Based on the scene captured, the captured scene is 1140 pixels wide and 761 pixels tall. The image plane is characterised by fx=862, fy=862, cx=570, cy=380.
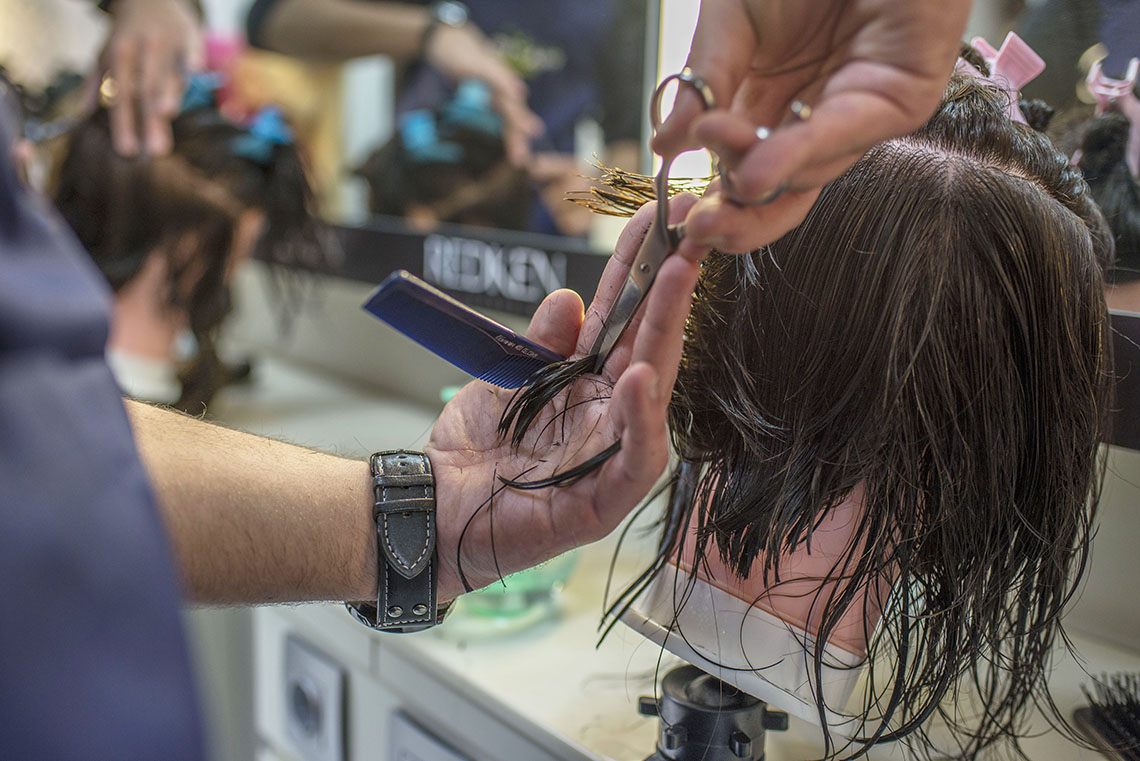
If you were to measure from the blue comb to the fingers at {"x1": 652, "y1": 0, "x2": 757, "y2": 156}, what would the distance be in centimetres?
19

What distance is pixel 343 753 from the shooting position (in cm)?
95

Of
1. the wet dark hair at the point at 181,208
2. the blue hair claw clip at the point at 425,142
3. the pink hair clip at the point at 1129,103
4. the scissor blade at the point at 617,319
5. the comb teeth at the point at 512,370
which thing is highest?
the pink hair clip at the point at 1129,103

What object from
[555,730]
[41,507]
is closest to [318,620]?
[555,730]

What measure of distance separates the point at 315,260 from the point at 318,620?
840mm

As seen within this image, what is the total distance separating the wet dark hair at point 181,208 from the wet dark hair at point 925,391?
1133mm

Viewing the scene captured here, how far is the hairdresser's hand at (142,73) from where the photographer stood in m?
1.41

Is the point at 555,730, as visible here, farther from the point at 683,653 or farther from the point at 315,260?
the point at 315,260

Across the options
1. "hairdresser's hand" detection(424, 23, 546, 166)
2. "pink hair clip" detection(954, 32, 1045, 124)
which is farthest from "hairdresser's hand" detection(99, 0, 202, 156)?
"pink hair clip" detection(954, 32, 1045, 124)

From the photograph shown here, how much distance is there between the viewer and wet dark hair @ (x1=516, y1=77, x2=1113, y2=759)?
495mm

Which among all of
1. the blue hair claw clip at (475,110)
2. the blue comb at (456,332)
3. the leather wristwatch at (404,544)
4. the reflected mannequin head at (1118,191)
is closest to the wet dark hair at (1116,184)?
the reflected mannequin head at (1118,191)

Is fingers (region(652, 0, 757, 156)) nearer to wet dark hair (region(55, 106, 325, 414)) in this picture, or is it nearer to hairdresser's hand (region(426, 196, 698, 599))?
hairdresser's hand (region(426, 196, 698, 599))

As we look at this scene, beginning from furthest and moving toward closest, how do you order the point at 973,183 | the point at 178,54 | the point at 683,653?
the point at 178,54
the point at 683,653
the point at 973,183

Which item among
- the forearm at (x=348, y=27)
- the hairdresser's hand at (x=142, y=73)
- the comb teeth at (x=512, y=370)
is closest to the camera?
the comb teeth at (x=512, y=370)

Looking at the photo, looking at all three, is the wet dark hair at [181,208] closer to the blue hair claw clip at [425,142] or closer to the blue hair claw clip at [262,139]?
the blue hair claw clip at [262,139]
